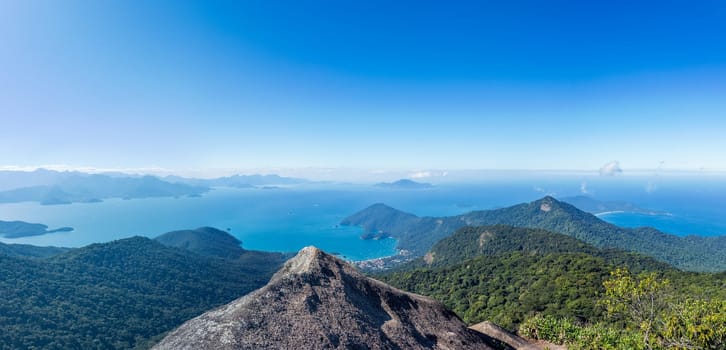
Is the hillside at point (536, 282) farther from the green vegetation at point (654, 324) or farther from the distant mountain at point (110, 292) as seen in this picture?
the distant mountain at point (110, 292)

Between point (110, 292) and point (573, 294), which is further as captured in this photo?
point (110, 292)

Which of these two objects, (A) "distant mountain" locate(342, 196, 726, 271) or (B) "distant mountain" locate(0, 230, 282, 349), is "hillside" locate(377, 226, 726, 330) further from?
(A) "distant mountain" locate(342, 196, 726, 271)

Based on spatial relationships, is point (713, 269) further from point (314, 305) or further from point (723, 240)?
point (314, 305)

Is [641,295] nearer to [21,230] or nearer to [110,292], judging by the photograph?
[110,292]

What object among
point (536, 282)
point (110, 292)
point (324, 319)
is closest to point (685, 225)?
point (536, 282)

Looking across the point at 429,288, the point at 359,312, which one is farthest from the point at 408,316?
the point at 429,288

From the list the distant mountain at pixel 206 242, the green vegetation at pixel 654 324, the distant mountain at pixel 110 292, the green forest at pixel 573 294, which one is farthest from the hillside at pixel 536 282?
the distant mountain at pixel 206 242
